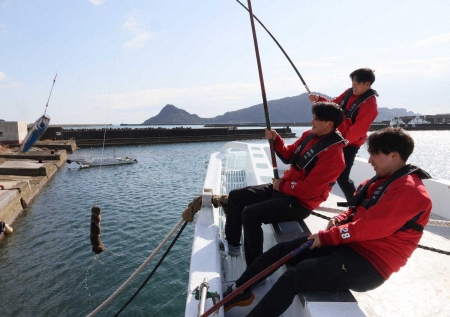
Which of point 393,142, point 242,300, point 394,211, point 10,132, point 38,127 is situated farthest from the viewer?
point 10,132

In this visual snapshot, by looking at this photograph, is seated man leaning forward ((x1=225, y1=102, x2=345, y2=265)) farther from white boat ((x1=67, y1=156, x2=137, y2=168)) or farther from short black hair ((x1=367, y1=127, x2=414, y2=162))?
white boat ((x1=67, y1=156, x2=137, y2=168))

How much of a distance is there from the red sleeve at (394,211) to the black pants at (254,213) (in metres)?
1.04

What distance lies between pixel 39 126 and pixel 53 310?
8.59 metres

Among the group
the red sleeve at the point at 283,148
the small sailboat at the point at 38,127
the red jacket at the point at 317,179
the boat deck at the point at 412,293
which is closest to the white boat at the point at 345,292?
the boat deck at the point at 412,293

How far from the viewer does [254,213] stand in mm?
3256

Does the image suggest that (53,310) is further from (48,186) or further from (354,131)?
(48,186)

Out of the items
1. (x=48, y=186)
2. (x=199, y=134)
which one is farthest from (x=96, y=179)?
(x=199, y=134)

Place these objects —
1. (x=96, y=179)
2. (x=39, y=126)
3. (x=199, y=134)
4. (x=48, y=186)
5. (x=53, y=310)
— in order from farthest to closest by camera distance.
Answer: (x=199, y=134), (x=96, y=179), (x=48, y=186), (x=39, y=126), (x=53, y=310)

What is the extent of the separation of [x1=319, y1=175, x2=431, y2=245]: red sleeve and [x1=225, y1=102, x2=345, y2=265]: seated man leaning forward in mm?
925

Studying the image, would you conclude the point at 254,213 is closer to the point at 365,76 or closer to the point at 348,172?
the point at 348,172

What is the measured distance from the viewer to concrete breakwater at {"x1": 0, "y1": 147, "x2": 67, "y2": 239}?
1406 centimetres

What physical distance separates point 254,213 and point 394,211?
1.45 m

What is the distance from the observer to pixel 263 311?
7.34 feet

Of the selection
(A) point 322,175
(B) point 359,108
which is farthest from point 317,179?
(B) point 359,108
